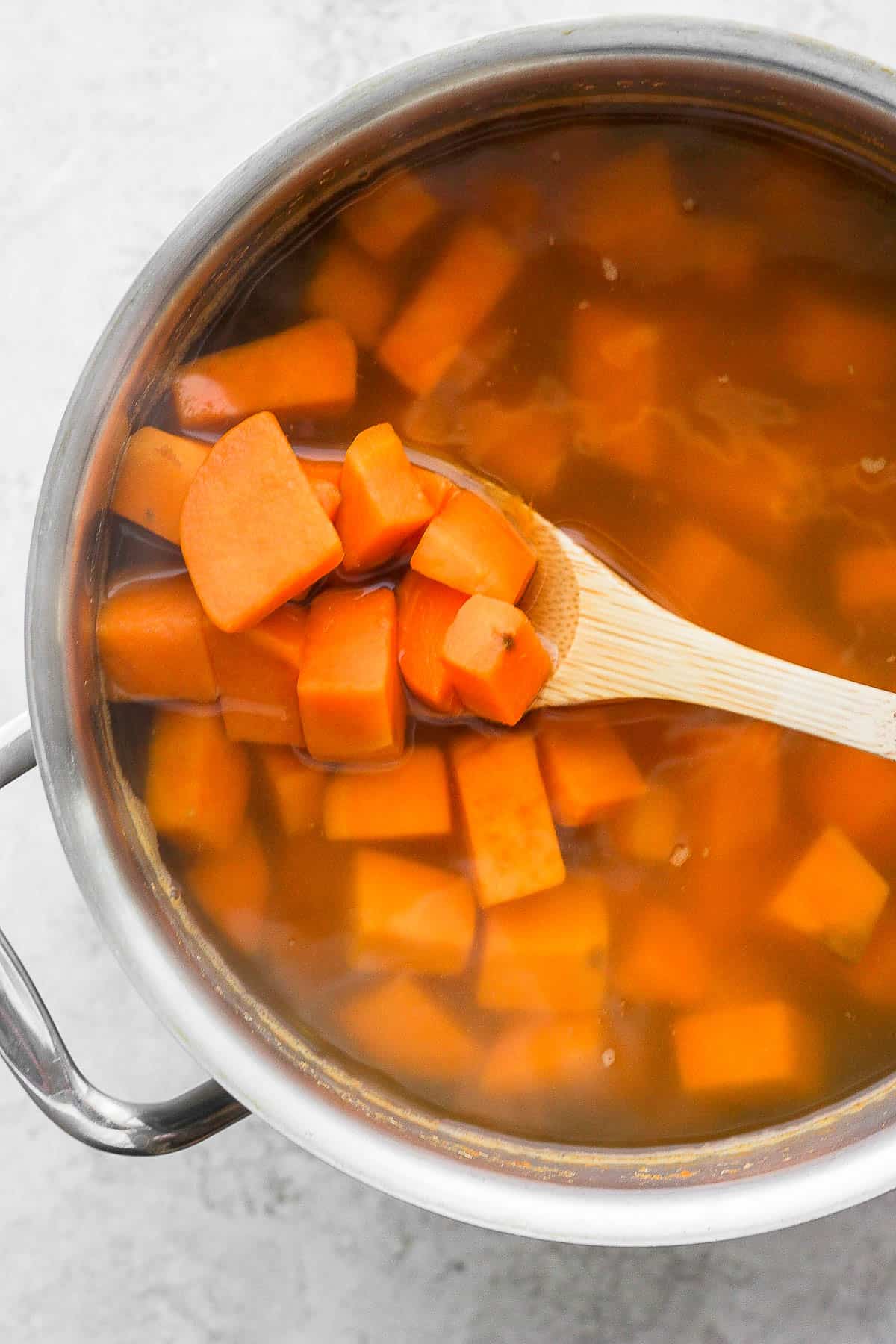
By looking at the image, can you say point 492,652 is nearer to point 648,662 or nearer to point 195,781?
point 648,662

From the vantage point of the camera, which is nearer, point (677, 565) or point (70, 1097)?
point (70, 1097)

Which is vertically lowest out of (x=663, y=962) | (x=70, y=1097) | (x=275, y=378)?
(x=663, y=962)

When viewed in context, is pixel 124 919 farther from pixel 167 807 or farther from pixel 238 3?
pixel 238 3

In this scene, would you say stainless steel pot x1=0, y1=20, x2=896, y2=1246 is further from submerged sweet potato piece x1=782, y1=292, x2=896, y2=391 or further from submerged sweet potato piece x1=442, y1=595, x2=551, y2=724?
submerged sweet potato piece x1=442, y1=595, x2=551, y2=724

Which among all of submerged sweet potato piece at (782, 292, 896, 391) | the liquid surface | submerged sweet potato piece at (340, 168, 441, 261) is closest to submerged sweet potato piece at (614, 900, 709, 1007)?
the liquid surface

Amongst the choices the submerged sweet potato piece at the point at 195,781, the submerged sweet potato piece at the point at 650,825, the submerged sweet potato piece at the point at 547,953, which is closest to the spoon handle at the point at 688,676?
the submerged sweet potato piece at the point at 650,825

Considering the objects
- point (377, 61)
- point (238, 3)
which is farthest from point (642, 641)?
point (238, 3)

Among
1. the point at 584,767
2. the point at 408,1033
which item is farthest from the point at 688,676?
the point at 408,1033
